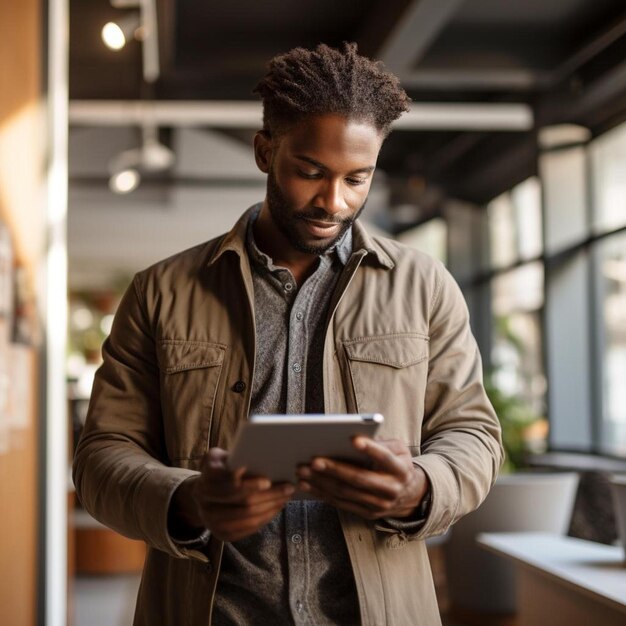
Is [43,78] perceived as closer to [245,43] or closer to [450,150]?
[245,43]

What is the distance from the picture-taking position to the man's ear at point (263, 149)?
1.54 metres

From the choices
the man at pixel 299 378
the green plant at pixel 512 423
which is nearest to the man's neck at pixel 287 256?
the man at pixel 299 378

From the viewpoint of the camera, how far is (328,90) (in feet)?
4.76

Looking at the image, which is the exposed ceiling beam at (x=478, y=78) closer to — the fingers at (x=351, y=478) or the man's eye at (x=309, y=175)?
the man's eye at (x=309, y=175)

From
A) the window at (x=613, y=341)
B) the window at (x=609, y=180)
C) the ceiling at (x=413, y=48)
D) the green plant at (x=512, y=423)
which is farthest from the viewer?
the green plant at (x=512, y=423)

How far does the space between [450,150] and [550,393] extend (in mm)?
3584

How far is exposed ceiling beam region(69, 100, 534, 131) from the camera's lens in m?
8.52

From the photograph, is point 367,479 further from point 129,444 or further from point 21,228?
point 21,228

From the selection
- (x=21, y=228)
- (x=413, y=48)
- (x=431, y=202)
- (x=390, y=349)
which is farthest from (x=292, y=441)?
(x=431, y=202)

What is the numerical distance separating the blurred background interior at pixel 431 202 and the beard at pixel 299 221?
5.51 ft

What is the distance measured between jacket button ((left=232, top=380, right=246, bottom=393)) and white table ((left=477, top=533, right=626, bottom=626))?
1649mm

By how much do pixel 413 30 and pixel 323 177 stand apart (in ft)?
16.5

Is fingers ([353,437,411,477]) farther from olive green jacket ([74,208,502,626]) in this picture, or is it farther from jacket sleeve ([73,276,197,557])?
jacket sleeve ([73,276,197,557])

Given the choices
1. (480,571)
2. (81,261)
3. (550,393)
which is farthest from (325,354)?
(81,261)
